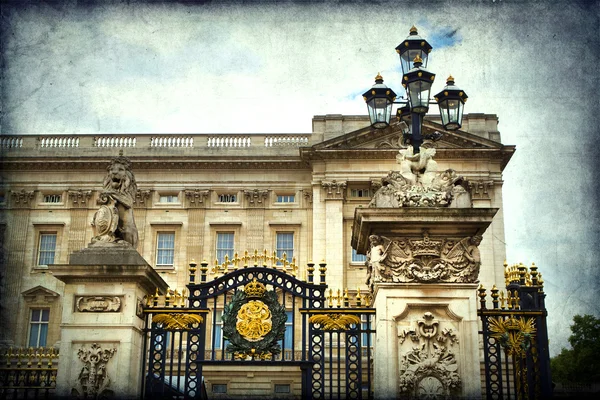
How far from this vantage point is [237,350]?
12664 millimetres

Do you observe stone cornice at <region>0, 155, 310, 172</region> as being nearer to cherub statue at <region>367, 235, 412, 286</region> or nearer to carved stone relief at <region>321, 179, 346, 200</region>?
carved stone relief at <region>321, 179, 346, 200</region>

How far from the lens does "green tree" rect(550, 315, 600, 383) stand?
37.8 m

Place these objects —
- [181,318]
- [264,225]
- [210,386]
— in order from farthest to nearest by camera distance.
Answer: [264,225], [210,386], [181,318]

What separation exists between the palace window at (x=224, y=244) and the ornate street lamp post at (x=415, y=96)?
30.8m

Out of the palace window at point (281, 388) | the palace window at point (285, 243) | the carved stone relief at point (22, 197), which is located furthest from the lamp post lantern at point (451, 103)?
the carved stone relief at point (22, 197)

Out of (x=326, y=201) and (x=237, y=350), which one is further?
(x=326, y=201)

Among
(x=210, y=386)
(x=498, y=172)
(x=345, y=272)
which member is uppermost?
(x=498, y=172)

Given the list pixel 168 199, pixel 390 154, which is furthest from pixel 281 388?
pixel 168 199

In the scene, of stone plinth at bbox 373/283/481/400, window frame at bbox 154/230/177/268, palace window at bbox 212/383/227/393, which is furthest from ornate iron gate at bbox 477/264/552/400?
window frame at bbox 154/230/177/268

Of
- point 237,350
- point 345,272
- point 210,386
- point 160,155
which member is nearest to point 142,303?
point 237,350

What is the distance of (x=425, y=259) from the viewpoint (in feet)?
40.3

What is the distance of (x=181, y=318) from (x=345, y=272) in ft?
98.2

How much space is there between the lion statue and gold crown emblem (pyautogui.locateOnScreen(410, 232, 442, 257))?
476cm

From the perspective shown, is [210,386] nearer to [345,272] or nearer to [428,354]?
[345,272]
